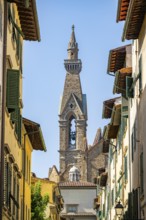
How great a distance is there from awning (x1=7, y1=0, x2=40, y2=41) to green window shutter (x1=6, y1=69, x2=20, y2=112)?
7.68ft

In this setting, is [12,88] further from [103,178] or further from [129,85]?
[103,178]

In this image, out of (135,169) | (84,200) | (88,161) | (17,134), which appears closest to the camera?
(135,169)

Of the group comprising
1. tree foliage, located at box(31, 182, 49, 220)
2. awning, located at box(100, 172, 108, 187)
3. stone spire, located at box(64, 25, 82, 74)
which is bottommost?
tree foliage, located at box(31, 182, 49, 220)

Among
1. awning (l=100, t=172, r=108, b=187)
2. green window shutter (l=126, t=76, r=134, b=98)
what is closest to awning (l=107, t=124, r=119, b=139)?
green window shutter (l=126, t=76, r=134, b=98)

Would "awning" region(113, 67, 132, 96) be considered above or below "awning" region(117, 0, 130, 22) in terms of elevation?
below

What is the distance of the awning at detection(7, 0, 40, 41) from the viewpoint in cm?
2585

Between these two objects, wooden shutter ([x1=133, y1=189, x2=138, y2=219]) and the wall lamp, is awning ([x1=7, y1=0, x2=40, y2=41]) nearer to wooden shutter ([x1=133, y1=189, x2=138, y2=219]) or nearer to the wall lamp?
wooden shutter ([x1=133, y1=189, x2=138, y2=219])

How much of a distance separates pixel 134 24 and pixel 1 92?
15.0 ft

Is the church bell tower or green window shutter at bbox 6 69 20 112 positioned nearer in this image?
green window shutter at bbox 6 69 20 112

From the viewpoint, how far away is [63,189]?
122m

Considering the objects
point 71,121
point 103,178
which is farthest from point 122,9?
point 71,121

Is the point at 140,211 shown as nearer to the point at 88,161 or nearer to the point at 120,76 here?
the point at 120,76

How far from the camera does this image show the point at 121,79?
30016 mm

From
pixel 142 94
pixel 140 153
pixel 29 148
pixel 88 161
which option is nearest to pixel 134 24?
pixel 142 94
